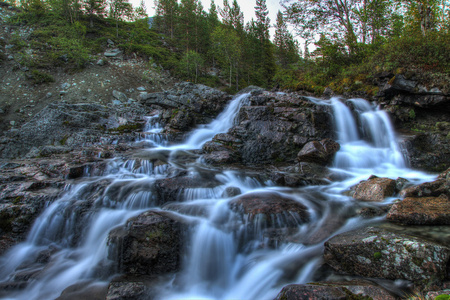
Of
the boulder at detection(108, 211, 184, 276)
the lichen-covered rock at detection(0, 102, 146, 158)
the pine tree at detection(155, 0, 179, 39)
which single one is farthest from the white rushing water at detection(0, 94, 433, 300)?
the pine tree at detection(155, 0, 179, 39)

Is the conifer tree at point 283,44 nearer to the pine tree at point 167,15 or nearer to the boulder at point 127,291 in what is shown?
the pine tree at point 167,15

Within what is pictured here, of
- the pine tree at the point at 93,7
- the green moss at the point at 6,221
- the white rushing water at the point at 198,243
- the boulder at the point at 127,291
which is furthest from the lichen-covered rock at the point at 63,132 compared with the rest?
the pine tree at the point at 93,7

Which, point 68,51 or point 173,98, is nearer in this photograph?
point 173,98

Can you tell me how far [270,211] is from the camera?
515cm

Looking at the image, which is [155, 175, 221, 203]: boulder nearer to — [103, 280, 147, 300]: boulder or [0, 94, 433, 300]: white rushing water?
[0, 94, 433, 300]: white rushing water

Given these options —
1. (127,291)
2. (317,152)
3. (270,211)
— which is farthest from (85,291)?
(317,152)

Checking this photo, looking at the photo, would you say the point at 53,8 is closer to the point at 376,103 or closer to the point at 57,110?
the point at 57,110

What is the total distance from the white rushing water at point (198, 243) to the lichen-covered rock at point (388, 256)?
0.55 m

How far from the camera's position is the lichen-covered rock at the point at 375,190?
5.84 m

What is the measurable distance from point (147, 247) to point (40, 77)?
22.6 metres

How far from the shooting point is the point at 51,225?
18.3ft

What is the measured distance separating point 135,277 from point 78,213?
279cm

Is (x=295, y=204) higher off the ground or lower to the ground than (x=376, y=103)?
lower

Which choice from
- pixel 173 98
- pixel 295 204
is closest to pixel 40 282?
pixel 295 204
